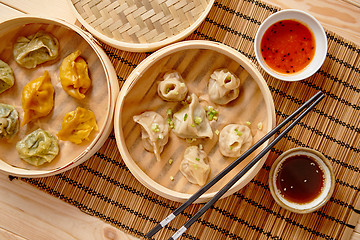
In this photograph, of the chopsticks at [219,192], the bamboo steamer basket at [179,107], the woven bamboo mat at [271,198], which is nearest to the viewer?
the chopsticks at [219,192]

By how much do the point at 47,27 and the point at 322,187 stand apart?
6.66 ft

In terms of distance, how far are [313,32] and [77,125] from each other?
1577mm

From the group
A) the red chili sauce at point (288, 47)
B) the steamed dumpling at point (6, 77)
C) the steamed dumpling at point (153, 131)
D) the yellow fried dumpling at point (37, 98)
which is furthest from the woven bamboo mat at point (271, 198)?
the steamed dumpling at point (6, 77)

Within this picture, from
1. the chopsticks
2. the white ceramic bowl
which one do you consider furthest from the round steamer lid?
the chopsticks

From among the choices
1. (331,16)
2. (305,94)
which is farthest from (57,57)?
(331,16)

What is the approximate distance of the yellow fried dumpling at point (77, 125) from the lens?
219 cm

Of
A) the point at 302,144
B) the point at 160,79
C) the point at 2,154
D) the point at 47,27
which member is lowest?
the point at 302,144

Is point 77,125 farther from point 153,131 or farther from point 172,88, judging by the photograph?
point 172,88

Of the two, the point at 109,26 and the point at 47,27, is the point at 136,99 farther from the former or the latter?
the point at 47,27

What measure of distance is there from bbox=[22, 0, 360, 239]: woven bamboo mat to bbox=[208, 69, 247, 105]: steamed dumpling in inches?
17.5

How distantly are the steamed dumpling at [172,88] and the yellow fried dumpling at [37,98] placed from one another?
689 mm

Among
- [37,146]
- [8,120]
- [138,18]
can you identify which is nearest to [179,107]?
[138,18]

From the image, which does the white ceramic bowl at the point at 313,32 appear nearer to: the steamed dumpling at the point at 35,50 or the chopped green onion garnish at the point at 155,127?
the chopped green onion garnish at the point at 155,127

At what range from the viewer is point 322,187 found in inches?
92.4
